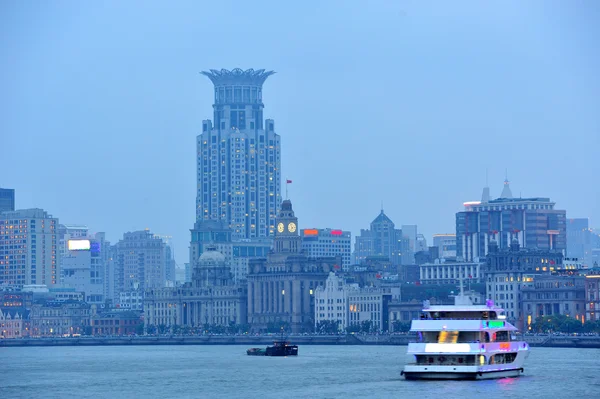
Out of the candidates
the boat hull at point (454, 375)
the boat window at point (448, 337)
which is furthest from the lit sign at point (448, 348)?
the boat hull at point (454, 375)

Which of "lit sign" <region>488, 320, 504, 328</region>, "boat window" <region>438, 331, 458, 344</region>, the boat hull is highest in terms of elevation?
"lit sign" <region>488, 320, 504, 328</region>

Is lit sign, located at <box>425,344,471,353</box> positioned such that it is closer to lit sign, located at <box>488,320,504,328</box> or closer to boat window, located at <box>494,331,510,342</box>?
lit sign, located at <box>488,320,504,328</box>

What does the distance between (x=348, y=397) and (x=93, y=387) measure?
35.8 meters

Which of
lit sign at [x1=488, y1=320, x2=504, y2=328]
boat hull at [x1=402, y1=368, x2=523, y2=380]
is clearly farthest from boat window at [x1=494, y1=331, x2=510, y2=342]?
boat hull at [x1=402, y1=368, x2=523, y2=380]

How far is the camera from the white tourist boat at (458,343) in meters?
177

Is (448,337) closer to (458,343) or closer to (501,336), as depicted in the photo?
(458,343)

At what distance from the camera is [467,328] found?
17725 cm

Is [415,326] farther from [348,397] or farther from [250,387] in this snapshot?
[250,387]

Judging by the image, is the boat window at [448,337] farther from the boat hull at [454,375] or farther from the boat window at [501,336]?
the boat window at [501,336]

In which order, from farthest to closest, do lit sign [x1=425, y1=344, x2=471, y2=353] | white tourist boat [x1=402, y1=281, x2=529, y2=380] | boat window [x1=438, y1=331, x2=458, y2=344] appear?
boat window [x1=438, y1=331, x2=458, y2=344]
white tourist boat [x1=402, y1=281, x2=529, y2=380]
lit sign [x1=425, y1=344, x2=471, y2=353]

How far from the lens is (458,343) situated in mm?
177375

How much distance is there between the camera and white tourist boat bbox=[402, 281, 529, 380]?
582 feet

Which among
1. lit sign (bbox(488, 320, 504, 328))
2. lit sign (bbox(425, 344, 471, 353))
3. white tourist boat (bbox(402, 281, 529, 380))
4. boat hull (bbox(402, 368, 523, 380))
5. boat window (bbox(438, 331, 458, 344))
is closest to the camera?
lit sign (bbox(425, 344, 471, 353))

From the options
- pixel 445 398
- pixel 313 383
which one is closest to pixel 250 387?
pixel 313 383
